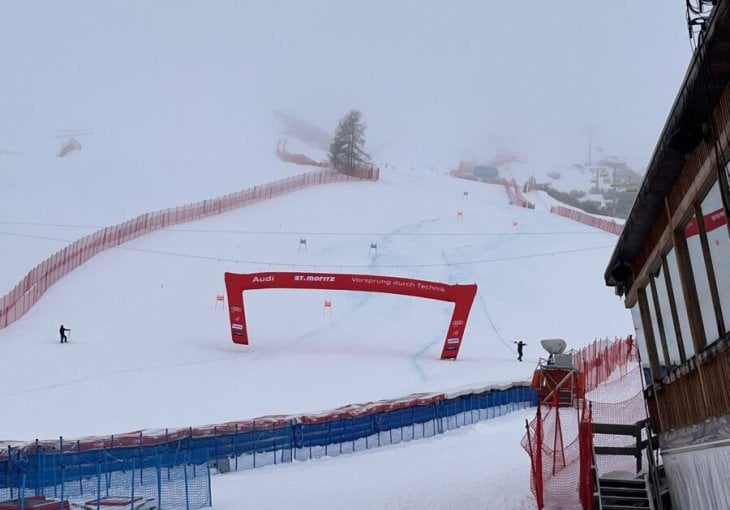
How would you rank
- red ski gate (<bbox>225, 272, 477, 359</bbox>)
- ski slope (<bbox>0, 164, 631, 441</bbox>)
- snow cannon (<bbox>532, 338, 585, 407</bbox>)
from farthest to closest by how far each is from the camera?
1. red ski gate (<bbox>225, 272, 477, 359</bbox>)
2. ski slope (<bbox>0, 164, 631, 441</bbox>)
3. snow cannon (<bbox>532, 338, 585, 407</bbox>)

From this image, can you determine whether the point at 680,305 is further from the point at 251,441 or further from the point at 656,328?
the point at 251,441

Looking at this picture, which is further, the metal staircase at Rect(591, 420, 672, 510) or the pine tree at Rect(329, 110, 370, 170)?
the pine tree at Rect(329, 110, 370, 170)

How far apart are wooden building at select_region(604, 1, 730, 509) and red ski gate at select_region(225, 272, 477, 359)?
71.5 feet

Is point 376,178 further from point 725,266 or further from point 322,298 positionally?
Result: point 725,266

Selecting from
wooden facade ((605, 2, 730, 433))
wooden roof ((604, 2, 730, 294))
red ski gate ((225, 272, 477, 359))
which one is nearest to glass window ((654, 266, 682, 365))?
wooden facade ((605, 2, 730, 433))

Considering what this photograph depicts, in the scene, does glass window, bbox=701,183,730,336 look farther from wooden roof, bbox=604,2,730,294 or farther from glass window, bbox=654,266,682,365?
glass window, bbox=654,266,682,365

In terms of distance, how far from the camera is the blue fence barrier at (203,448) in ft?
52.3

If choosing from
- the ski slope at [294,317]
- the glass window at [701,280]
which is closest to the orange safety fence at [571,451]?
the glass window at [701,280]

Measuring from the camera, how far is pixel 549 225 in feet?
201

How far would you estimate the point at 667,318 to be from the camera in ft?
37.7

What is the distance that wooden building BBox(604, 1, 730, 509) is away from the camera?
783 centimetres

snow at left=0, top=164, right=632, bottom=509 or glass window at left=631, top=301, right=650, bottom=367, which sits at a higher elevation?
snow at left=0, top=164, right=632, bottom=509

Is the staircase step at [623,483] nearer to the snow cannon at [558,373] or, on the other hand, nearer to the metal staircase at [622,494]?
the metal staircase at [622,494]

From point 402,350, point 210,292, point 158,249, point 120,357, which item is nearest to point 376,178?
point 158,249
